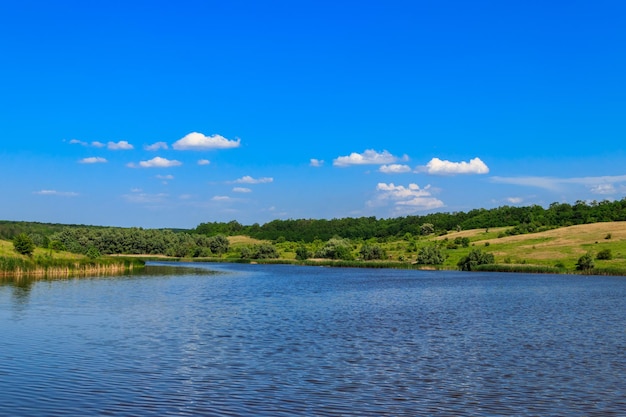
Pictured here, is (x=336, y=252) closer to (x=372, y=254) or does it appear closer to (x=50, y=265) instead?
(x=372, y=254)

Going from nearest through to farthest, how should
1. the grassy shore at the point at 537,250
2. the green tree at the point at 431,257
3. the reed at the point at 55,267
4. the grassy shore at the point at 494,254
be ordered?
the reed at the point at 55,267, the grassy shore at the point at 494,254, the grassy shore at the point at 537,250, the green tree at the point at 431,257

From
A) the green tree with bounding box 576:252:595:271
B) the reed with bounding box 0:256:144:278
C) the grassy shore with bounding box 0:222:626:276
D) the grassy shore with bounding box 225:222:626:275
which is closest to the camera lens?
the reed with bounding box 0:256:144:278

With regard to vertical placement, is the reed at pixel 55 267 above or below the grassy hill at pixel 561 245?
below

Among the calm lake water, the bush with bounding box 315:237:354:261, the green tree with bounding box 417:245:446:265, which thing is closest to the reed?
the calm lake water

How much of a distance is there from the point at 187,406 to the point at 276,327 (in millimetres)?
19860

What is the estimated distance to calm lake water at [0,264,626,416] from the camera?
20906 mm

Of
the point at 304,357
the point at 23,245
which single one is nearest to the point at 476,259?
the point at 23,245

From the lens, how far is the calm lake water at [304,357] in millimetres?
20906

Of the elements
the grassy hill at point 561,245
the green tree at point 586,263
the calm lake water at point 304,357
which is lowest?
the calm lake water at point 304,357

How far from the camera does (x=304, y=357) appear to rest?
1160 inches

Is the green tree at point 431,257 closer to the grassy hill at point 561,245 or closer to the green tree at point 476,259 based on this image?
the grassy hill at point 561,245

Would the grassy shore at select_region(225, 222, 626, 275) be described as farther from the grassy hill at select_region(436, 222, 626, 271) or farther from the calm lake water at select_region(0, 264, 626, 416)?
the calm lake water at select_region(0, 264, 626, 416)

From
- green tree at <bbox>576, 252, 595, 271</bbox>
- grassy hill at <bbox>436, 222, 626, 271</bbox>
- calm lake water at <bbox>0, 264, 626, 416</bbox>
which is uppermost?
grassy hill at <bbox>436, 222, 626, 271</bbox>

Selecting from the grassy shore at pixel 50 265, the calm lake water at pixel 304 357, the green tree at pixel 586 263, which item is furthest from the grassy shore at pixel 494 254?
the calm lake water at pixel 304 357
